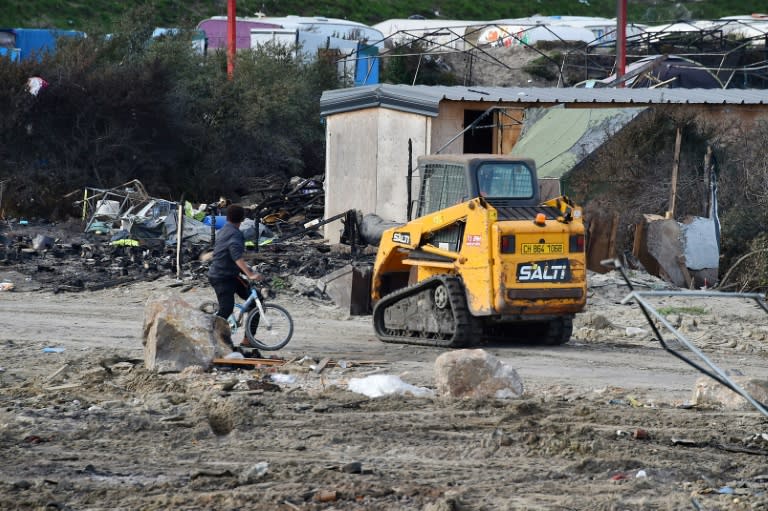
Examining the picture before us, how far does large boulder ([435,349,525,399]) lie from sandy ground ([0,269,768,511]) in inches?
10.3

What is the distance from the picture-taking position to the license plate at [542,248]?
42.7 ft

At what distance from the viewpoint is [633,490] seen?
7602 millimetres

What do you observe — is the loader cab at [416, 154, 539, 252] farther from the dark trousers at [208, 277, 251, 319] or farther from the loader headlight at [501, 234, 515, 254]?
the dark trousers at [208, 277, 251, 319]

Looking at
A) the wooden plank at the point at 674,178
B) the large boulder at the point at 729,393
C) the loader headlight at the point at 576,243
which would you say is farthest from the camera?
the wooden plank at the point at 674,178

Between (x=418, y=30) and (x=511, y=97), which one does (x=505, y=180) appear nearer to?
(x=511, y=97)

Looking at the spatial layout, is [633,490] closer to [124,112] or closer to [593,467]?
[593,467]

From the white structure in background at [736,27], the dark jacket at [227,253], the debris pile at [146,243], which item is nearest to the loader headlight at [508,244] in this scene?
the dark jacket at [227,253]

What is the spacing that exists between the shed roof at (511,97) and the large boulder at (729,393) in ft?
44.0

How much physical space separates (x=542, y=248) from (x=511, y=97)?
11528mm

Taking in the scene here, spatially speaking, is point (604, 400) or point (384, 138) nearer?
point (604, 400)

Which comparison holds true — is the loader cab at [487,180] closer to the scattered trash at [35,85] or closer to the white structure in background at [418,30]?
the scattered trash at [35,85]

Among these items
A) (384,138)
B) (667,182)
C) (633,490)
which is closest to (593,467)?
(633,490)

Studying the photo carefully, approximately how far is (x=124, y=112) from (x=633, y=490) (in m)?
24.4

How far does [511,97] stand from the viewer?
24172 mm
